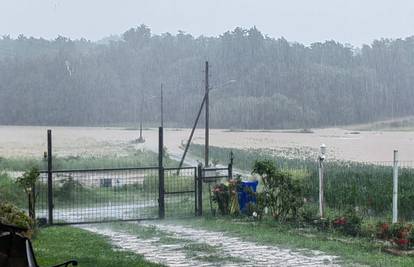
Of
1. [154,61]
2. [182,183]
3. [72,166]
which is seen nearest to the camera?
[182,183]

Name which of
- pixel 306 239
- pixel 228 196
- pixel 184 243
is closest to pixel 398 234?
pixel 306 239

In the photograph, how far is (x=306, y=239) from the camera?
656 cm

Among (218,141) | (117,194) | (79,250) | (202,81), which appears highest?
(202,81)

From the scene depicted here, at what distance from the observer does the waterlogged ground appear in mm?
5414

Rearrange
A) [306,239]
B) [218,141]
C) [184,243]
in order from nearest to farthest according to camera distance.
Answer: [184,243]
[306,239]
[218,141]

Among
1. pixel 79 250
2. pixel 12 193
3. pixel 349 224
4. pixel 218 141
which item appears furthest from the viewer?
pixel 218 141

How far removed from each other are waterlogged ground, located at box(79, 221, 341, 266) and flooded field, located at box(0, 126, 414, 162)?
27.6 feet

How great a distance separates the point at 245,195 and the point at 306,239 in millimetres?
2121

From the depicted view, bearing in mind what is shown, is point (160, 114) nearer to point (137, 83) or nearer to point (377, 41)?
point (137, 83)

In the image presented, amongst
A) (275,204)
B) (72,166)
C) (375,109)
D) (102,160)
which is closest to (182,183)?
(275,204)

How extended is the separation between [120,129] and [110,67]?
4303mm

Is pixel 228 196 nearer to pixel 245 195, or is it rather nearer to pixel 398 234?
pixel 245 195

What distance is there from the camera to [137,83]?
18.7 metres

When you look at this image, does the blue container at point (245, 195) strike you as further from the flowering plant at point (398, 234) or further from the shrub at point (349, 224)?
the flowering plant at point (398, 234)
